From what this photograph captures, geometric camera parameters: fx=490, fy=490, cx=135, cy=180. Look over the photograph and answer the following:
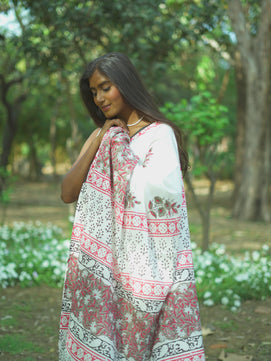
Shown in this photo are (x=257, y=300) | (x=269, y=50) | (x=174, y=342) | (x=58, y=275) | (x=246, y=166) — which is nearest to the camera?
(x=174, y=342)

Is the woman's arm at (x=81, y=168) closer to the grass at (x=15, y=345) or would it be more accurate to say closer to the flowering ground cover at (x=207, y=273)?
the grass at (x=15, y=345)

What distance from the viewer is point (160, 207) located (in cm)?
236

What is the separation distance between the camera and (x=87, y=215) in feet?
8.09

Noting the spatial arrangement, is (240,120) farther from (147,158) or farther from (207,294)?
(147,158)

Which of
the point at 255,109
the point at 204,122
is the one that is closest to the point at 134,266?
the point at 204,122

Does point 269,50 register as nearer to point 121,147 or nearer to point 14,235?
point 14,235

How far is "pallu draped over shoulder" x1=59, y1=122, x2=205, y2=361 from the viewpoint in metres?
2.35

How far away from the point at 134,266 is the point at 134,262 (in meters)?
0.02

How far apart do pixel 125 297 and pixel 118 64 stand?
3.94 feet

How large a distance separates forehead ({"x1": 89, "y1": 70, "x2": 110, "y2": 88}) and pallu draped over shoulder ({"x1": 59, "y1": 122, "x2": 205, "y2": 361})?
0.30m

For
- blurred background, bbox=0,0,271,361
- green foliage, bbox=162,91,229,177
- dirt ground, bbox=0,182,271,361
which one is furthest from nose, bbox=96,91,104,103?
green foliage, bbox=162,91,229,177

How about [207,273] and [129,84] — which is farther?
[207,273]

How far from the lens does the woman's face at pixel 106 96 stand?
2.57m

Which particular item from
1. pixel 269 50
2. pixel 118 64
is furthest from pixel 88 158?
pixel 269 50
